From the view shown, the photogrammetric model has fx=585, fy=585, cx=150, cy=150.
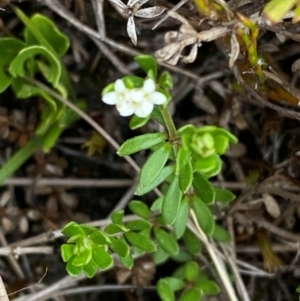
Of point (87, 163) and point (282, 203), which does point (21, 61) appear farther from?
point (282, 203)

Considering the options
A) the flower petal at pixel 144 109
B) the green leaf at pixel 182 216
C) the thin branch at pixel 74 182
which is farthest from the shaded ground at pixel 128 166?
the flower petal at pixel 144 109

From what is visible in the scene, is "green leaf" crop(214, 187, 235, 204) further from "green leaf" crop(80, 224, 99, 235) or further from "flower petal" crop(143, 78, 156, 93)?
"flower petal" crop(143, 78, 156, 93)

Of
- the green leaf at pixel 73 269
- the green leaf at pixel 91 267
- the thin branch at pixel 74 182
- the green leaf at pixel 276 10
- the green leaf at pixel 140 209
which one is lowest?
the thin branch at pixel 74 182

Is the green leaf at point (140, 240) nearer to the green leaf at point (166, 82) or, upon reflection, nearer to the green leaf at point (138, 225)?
the green leaf at point (138, 225)

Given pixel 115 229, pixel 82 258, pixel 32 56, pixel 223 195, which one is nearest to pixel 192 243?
pixel 223 195

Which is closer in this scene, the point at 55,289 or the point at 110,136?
the point at 55,289

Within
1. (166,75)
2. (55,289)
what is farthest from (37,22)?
(55,289)

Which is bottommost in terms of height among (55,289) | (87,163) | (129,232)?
(55,289)
